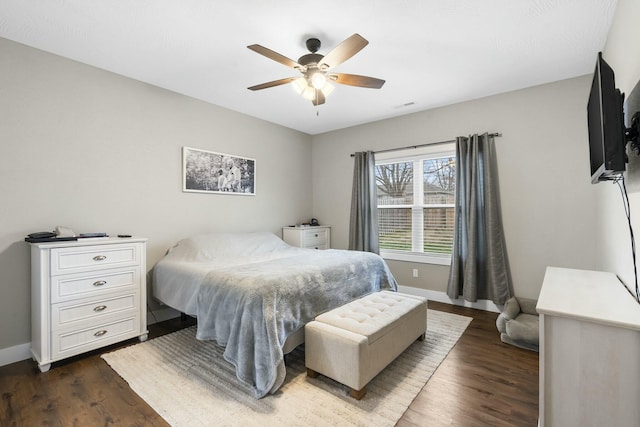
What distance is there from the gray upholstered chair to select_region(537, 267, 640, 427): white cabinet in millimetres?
1311

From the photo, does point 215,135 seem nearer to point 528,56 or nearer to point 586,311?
point 528,56

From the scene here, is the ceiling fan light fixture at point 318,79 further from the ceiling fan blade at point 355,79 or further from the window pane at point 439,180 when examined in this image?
the window pane at point 439,180

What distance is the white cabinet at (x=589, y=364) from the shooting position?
1.14 m

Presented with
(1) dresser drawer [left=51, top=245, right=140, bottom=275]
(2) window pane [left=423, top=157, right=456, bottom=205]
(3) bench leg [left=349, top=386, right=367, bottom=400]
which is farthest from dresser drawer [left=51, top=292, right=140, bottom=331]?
(2) window pane [left=423, top=157, right=456, bottom=205]

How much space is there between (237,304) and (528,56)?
3.29 metres

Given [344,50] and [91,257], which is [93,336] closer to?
[91,257]

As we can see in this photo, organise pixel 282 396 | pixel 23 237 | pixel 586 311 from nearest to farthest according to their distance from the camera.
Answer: pixel 586 311 → pixel 282 396 → pixel 23 237

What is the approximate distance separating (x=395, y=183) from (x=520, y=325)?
8.06 ft

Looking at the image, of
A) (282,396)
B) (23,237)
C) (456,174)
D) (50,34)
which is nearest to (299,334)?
(282,396)

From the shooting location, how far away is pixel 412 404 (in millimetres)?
1850

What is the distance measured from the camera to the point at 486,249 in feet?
11.5

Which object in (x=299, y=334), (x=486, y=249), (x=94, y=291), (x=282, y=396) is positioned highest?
(x=486, y=249)

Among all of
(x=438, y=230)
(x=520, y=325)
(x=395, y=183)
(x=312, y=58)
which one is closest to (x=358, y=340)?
(x=520, y=325)

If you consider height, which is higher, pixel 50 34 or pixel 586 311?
pixel 50 34
